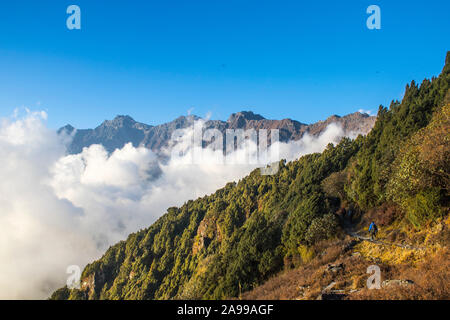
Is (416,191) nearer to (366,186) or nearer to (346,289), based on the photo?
(346,289)

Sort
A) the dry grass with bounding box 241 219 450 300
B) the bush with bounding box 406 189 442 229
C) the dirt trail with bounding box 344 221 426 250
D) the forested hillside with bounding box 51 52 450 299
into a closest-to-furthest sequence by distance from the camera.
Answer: the dry grass with bounding box 241 219 450 300, the dirt trail with bounding box 344 221 426 250, the bush with bounding box 406 189 442 229, the forested hillside with bounding box 51 52 450 299

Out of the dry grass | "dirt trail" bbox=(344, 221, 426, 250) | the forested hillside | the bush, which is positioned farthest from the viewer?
the forested hillside

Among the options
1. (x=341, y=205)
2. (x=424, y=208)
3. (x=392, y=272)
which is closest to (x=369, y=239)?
(x=424, y=208)

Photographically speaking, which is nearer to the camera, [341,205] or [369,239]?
[369,239]

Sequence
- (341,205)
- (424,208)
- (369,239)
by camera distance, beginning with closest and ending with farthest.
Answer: (424,208) < (369,239) < (341,205)

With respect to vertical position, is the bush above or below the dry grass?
above

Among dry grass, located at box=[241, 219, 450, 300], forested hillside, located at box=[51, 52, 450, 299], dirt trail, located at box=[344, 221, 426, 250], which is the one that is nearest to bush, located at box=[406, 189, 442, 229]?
forested hillside, located at box=[51, 52, 450, 299]

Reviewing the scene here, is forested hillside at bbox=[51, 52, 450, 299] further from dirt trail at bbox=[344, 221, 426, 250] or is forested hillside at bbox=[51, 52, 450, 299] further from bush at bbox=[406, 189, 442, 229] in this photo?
dirt trail at bbox=[344, 221, 426, 250]

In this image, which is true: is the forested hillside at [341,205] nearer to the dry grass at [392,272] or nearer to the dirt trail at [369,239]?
the dry grass at [392,272]

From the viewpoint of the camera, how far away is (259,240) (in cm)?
4247

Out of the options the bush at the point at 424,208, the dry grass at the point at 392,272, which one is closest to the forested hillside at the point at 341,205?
the bush at the point at 424,208

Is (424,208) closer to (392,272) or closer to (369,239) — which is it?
(369,239)
